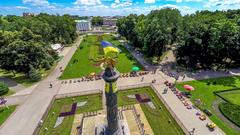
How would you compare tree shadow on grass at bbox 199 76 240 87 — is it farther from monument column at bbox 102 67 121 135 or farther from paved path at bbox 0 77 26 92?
paved path at bbox 0 77 26 92

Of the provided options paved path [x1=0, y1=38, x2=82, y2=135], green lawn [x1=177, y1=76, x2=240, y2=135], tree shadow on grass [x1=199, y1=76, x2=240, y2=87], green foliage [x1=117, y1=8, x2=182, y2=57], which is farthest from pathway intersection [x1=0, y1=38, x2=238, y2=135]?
green foliage [x1=117, y1=8, x2=182, y2=57]

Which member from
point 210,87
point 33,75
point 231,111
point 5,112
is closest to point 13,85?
point 33,75

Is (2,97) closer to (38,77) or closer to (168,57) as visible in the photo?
(38,77)

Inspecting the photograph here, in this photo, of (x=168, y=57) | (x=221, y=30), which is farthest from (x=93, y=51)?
(x=221, y=30)

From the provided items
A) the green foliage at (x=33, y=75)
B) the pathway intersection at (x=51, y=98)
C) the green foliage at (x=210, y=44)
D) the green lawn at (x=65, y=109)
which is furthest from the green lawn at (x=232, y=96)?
the green foliage at (x=33, y=75)

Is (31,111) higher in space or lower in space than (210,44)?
lower

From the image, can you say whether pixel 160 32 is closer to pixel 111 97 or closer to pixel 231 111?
pixel 231 111

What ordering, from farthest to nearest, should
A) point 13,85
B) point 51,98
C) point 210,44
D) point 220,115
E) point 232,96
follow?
point 210,44
point 13,85
point 51,98
point 232,96
point 220,115
